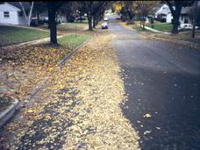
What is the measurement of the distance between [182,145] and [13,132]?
4.12m

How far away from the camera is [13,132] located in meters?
6.45

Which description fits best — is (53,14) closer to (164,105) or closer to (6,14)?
(164,105)

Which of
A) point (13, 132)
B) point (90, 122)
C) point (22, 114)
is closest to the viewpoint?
point (13, 132)

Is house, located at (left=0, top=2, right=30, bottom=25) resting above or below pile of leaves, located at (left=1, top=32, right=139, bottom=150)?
above

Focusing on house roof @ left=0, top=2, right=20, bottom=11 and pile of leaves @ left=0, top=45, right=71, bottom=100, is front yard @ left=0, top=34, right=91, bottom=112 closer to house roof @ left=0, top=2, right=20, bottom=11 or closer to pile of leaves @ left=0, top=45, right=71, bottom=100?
pile of leaves @ left=0, top=45, right=71, bottom=100

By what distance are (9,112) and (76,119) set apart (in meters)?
2.06

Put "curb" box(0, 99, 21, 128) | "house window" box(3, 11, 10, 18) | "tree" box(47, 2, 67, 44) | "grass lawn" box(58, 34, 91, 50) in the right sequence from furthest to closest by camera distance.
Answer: "house window" box(3, 11, 10, 18) → "grass lawn" box(58, 34, 91, 50) → "tree" box(47, 2, 67, 44) → "curb" box(0, 99, 21, 128)

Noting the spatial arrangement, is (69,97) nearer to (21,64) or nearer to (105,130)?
(105,130)

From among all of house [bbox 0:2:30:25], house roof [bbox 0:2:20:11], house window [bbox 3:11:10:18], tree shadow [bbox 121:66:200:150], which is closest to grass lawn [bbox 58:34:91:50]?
tree shadow [bbox 121:66:200:150]

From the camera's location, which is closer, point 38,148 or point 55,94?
point 38,148

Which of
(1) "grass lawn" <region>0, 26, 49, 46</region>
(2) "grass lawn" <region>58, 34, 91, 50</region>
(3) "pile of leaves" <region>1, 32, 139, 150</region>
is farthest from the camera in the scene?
(1) "grass lawn" <region>0, 26, 49, 46</region>

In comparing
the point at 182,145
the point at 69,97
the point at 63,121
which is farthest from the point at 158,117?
the point at 69,97

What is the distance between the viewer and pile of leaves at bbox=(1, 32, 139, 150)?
5930 millimetres

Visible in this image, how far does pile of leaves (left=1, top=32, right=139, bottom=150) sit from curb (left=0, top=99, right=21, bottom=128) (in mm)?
289
